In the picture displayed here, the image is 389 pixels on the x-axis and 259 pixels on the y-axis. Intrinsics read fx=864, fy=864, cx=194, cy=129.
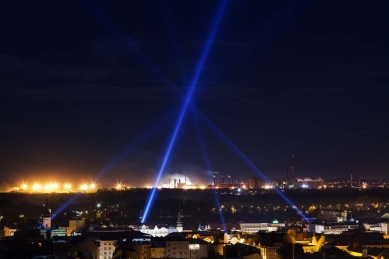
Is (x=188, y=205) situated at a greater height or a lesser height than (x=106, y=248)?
greater

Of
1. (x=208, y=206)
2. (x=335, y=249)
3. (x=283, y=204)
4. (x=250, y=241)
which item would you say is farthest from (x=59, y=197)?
(x=335, y=249)

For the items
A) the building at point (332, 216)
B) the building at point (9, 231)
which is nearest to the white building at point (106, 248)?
the building at point (9, 231)

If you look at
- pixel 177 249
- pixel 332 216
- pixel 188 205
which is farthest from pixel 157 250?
pixel 188 205

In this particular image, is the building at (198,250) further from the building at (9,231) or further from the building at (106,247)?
the building at (9,231)

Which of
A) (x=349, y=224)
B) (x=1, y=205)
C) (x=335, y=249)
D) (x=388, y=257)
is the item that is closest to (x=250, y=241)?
(x=335, y=249)

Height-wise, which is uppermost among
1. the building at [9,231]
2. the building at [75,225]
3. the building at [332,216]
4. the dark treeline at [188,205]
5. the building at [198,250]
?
the dark treeline at [188,205]

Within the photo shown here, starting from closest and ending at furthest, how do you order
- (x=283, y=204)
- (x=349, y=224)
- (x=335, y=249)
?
(x=335, y=249) → (x=349, y=224) → (x=283, y=204)

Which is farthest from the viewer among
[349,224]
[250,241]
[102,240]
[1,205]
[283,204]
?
[283,204]

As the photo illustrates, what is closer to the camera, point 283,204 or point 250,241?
point 250,241

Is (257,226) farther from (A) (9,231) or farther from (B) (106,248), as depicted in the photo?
(B) (106,248)

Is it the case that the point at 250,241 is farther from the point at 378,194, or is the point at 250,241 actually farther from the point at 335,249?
the point at 378,194
